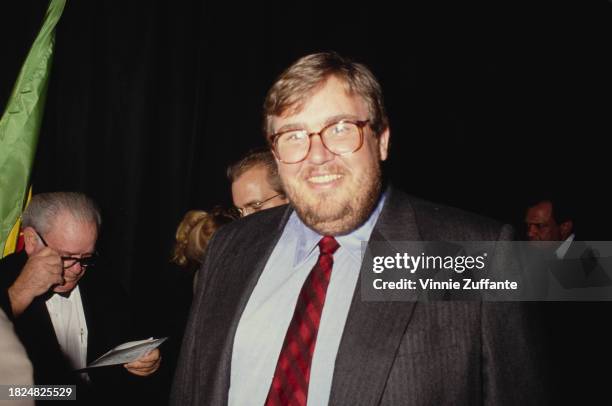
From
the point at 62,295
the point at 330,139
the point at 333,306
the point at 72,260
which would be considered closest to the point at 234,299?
the point at 333,306

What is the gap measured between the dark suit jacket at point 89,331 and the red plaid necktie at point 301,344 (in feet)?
4.00

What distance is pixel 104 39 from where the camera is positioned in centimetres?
322

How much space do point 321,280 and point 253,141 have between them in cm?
256

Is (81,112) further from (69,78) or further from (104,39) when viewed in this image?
(104,39)

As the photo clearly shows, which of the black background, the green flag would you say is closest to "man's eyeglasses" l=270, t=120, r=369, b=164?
the black background

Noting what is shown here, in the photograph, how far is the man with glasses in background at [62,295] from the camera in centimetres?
199

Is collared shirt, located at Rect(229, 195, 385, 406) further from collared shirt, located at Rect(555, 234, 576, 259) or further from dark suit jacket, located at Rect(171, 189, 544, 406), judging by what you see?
collared shirt, located at Rect(555, 234, 576, 259)

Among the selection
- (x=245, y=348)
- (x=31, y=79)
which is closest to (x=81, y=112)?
(x=31, y=79)

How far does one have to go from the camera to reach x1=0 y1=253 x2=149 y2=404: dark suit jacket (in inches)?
75.4

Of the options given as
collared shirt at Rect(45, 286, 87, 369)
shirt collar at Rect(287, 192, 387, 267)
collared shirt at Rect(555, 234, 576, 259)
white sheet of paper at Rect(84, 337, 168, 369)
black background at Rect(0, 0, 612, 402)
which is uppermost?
black background at Rect(0, 0, 612, 402)

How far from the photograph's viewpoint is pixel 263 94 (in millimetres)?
3646

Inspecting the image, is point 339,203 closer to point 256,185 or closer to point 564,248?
point 256,185

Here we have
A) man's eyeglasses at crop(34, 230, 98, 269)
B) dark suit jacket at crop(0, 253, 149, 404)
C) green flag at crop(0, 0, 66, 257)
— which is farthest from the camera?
green flag at crop(0, 0, 66, 257)

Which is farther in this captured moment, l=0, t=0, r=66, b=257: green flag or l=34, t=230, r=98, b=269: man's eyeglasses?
l=0, t=0, r=66, b=257: green flag
